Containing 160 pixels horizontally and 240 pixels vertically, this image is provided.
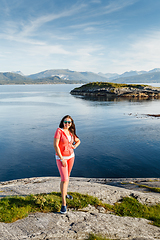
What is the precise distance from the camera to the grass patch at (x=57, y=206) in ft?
24.4

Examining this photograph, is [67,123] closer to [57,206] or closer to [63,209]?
[63,209]

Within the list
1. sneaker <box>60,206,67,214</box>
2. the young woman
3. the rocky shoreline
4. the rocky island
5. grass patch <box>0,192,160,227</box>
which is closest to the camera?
the rocky shoreline

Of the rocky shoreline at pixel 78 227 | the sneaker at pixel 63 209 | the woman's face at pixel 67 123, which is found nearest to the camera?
the rocky shoreline at pixel 78 227

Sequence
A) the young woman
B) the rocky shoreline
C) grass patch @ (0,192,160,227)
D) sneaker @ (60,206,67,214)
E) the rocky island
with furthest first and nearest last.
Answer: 1. the rocky island
2. sneaker @ (60,206,67,214)
3. grass patch @ (0,192,160,227)
4. the young woman
5. the rocky shoreline

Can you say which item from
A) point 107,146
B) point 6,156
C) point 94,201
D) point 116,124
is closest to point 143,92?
point 116,124

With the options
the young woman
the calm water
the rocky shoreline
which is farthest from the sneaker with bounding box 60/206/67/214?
the calm water

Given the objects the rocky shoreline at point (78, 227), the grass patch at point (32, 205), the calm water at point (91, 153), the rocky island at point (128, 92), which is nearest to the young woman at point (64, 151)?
the rocky shoreline at point (78, 227)

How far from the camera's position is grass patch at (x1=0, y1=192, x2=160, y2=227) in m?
7.43

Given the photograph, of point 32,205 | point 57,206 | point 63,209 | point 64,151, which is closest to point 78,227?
point 63,209

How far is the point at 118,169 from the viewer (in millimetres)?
20875

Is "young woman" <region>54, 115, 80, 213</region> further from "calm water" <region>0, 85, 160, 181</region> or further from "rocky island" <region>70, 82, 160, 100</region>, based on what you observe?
"rocky island" <region>70, 82, 160, 100</region>

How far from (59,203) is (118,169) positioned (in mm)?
14008

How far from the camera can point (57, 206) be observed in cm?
798

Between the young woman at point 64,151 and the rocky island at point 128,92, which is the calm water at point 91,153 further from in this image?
the rocky island at point 128,92
